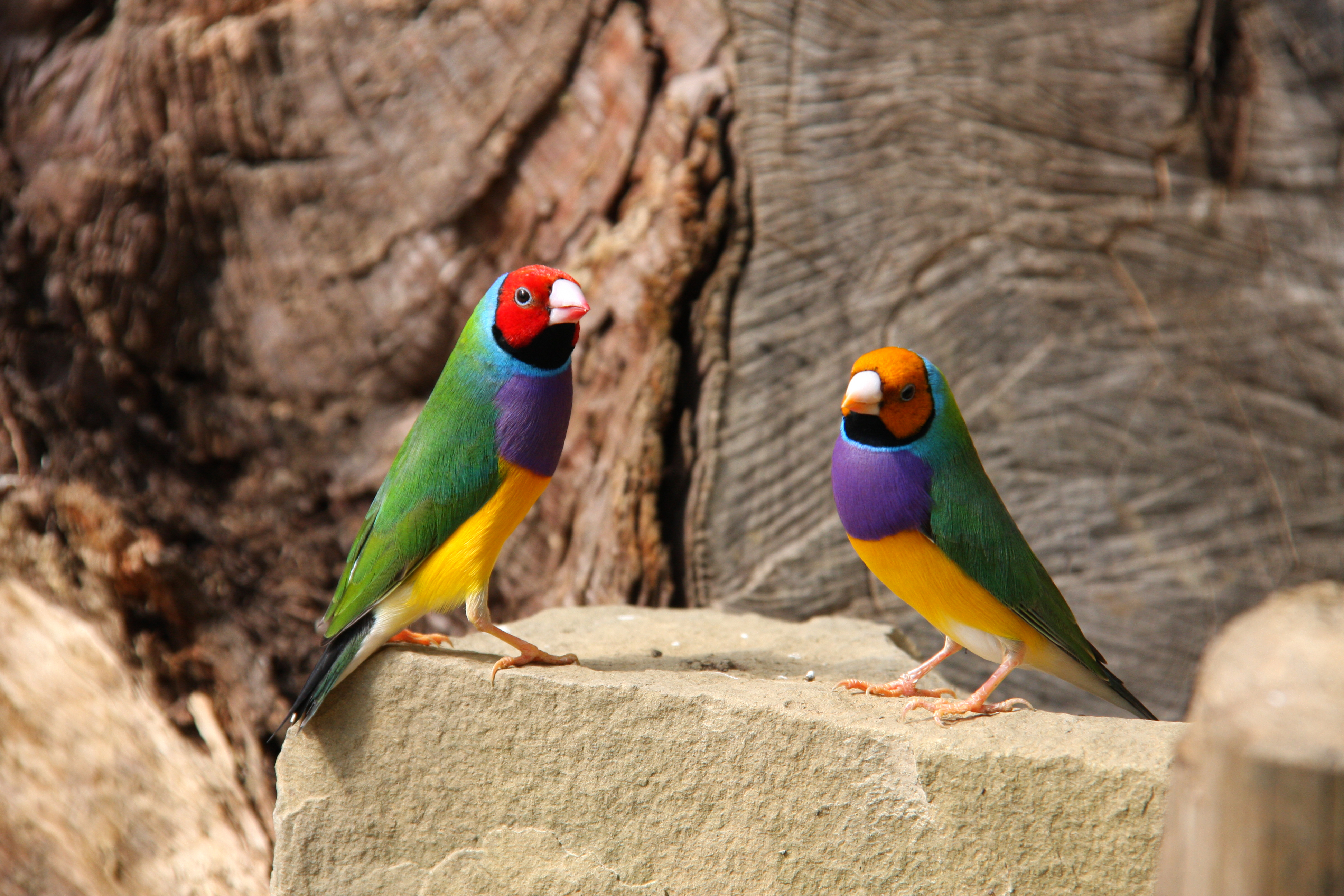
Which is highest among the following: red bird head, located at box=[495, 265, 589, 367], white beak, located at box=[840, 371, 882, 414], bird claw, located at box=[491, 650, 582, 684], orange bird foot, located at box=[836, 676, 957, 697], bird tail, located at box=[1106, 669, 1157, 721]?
red bird head, located at box=[495, 265, 589, 367]

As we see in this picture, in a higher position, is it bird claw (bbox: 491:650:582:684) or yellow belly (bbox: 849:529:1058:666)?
yellow belly (bbox: 849:529:1058:666)

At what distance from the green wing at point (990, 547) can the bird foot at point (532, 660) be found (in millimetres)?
1055

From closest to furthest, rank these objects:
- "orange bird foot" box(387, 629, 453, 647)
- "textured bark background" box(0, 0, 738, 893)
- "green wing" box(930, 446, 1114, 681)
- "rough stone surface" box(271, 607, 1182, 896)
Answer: "rough stone surface" box(271, 607, 1182, 896)
"green wing" box(930, 446, 1114, 681)
"orange bird foot" box(387, 629, 453, 647)
"textured bark background" box(0, 0, 738, 893)

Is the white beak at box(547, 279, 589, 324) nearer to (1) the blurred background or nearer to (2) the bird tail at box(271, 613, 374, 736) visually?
(2) the bird tail at box(271, 613, 374, 736)

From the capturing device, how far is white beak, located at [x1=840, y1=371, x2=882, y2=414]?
2.80 meters

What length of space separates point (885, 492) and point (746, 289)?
1601 millimetres

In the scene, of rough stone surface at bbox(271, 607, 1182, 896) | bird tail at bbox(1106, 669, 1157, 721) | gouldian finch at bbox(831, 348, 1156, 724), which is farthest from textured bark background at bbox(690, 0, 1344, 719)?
rough stone surface at bbox(271, 607, 1182, 896)

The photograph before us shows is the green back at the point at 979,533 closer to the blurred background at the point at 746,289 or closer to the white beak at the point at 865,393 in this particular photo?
the white beak at the point at 865,393

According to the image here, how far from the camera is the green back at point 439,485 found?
2.99m

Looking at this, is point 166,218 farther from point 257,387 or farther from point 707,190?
point 707,190

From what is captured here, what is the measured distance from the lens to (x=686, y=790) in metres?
2.82

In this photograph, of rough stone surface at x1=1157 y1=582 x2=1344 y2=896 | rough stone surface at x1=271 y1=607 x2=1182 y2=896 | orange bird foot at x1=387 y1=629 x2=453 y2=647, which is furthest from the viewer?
orange bird foot at x1=387 y1=629 x2=453 y2=647

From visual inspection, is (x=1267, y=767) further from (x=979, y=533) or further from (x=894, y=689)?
(x=894, y=689)

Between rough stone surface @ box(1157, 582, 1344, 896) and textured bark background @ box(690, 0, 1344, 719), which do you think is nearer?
rough stone surface @ box(1157, 582, 1344, 896)
